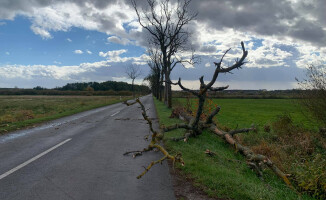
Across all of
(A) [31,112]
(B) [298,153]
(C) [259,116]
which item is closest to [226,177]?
(B) [298,153]

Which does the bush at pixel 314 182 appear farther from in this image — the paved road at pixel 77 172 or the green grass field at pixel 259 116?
the green grass field at pixel 259 116

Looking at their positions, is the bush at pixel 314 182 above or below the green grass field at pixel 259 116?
above

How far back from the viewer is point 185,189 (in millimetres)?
4977

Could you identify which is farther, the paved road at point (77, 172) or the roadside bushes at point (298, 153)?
the roadside bushes at point (298, 153)

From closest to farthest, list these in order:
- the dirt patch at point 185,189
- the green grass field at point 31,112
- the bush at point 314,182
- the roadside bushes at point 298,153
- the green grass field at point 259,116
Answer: the dirt patch at point 185,189, the bush at point 314,182, the roadside bushes at point 298,153, the green grass field at point 31,112, the green grass field at point 259,116

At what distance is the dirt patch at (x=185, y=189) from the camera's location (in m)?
4.56

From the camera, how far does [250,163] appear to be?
6609 mm

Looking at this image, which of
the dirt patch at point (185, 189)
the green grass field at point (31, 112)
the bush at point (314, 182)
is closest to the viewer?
the dirt patch at point (185, 189)

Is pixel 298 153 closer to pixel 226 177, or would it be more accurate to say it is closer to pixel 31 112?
pixel 226 177

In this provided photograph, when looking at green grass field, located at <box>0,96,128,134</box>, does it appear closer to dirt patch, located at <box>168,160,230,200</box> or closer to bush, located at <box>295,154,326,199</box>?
dirt patch, located at <box>168,160,230,200</box>

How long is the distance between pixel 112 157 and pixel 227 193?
3837mm

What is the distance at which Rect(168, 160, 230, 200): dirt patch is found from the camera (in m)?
4.56

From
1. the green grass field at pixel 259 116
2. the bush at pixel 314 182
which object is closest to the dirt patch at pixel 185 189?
the bush at pixel 314 182

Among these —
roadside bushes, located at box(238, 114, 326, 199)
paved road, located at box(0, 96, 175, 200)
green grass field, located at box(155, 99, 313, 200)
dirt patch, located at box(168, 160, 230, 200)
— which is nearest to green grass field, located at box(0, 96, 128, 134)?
paved road, located at box(0, 96, 175, 200)
